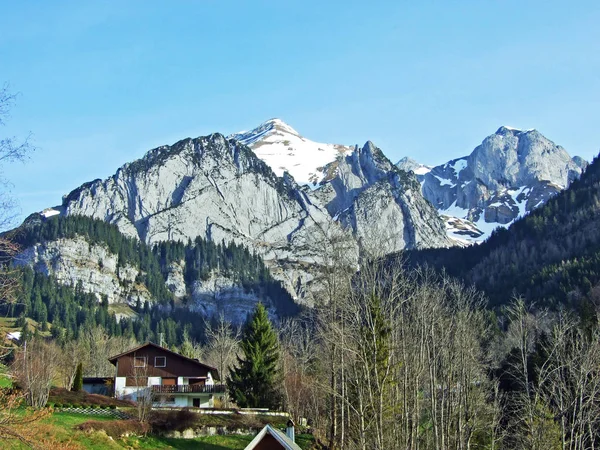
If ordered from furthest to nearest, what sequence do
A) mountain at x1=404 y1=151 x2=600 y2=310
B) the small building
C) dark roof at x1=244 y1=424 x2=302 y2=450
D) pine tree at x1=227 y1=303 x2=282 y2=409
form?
mountain at x1=404 y1=151 x2=600 y2=310 < pine tree at x1=227 y1=303 x2=282 y2=409 < the small building < dark roof at x1=244 y1=424 x2=302 y2=450

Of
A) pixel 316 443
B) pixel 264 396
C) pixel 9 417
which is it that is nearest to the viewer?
pixel 9 417

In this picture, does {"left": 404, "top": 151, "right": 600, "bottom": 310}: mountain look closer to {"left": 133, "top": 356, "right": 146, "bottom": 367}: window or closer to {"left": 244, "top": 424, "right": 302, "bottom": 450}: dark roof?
{"left": 133, "top": 356, "right": 146, "bottom": 367}: window

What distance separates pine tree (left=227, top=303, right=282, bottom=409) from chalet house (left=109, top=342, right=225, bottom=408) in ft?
25.5

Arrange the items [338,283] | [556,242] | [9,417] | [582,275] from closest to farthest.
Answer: [9,417] < [338,283] < [582,275] < [556,242]

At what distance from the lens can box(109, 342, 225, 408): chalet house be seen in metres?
70.0

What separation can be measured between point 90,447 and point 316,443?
16.8 m

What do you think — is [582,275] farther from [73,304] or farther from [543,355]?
[73,304]

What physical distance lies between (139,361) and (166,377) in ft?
11.8

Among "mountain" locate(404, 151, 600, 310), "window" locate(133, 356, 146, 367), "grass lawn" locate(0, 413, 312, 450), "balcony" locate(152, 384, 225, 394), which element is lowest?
"grass lawn" locate(0, 413, 312, 450)

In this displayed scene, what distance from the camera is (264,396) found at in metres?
62.2

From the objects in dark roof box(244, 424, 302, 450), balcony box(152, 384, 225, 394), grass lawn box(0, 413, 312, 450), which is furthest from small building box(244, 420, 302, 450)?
balcony box(152, 384, 225, 394)

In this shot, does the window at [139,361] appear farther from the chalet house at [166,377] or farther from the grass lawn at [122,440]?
the grass lawn at [122,440]

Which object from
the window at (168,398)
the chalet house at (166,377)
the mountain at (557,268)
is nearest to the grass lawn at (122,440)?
the window at (168,398)

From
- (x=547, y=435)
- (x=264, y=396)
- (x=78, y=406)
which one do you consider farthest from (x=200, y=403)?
(x=547, y=435)
